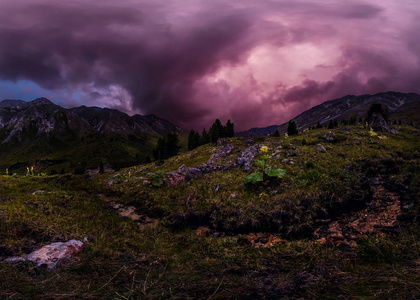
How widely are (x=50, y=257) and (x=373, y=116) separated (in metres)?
46.8

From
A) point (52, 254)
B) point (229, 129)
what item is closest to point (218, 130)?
point (229, 129)

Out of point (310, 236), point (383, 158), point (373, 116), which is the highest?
point (373, 116)

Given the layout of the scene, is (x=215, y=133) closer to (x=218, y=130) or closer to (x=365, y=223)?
(x=218, y=130)

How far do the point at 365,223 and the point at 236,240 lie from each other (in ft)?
15.0

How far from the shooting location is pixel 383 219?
659cm

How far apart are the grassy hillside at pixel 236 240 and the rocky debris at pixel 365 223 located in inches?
2.4

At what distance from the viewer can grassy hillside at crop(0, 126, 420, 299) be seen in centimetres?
326

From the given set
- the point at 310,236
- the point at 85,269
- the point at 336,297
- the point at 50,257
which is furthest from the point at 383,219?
the point at 50,257

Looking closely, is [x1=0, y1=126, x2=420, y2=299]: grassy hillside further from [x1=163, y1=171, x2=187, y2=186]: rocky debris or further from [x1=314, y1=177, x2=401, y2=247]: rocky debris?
[x1=163, y1=171, x2=187, y2=186]: rocky debris

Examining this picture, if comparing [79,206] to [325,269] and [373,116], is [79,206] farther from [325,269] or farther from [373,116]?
[373,116]

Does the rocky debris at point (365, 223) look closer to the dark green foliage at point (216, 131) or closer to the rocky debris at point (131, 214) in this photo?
the rocky debris at point (131, 214)

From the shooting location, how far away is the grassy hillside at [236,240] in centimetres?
326

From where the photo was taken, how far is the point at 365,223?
6.60 metres

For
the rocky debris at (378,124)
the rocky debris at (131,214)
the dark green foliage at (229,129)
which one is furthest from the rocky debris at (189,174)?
the dark green foliage at (229,129)
